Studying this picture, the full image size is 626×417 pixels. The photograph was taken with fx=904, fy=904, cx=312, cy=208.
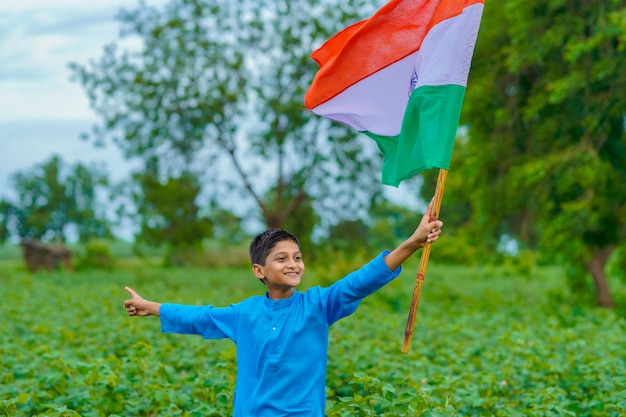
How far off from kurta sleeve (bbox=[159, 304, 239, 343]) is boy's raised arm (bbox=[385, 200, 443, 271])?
895mm

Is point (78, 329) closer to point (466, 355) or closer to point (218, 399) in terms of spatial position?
point (466, 355)

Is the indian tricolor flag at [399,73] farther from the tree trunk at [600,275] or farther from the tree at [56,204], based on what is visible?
the tree at [56,204]

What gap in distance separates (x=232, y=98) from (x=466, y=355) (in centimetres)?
1681

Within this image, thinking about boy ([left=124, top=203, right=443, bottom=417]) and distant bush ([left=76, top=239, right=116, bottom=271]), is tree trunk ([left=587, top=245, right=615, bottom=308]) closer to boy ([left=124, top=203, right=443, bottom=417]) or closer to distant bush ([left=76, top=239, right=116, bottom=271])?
boy ([left=124, top=203, right=443, bottom=417])

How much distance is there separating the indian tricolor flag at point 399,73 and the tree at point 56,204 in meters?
40.1

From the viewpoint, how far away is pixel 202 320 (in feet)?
14.9

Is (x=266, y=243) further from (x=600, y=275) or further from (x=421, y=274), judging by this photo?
(x=600, y=275)

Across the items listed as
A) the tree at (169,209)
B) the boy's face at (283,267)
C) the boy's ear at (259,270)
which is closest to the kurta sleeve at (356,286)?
the boy's face at (283,267)

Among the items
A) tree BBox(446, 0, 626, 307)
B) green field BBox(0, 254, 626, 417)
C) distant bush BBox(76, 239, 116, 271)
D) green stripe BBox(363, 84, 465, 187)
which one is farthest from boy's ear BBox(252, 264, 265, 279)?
distant bush BBox(76, 239, 116, 271)

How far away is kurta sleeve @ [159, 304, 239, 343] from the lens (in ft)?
14.7

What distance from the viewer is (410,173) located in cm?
517

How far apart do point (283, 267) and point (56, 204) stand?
142 feet

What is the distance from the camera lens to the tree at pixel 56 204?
146 ft

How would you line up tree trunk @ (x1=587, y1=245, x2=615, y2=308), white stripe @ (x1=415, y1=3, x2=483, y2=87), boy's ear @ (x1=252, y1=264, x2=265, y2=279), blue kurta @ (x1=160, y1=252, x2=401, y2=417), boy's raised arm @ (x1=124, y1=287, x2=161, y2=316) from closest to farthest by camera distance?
blue kurta @ (x1=160, y1=252, x2=401, y2=417) → boy's ear @ (x1=252, y1=264, x2=265, y2=279) → boy's raised arm @ (x1=124, y1=287, x2=161, y2=316) → white stripe @ (x1=415, y1=3, x2=483, y2=87) → tree trunk @ (x1=587, y1=245, x2=615, y2=308)
